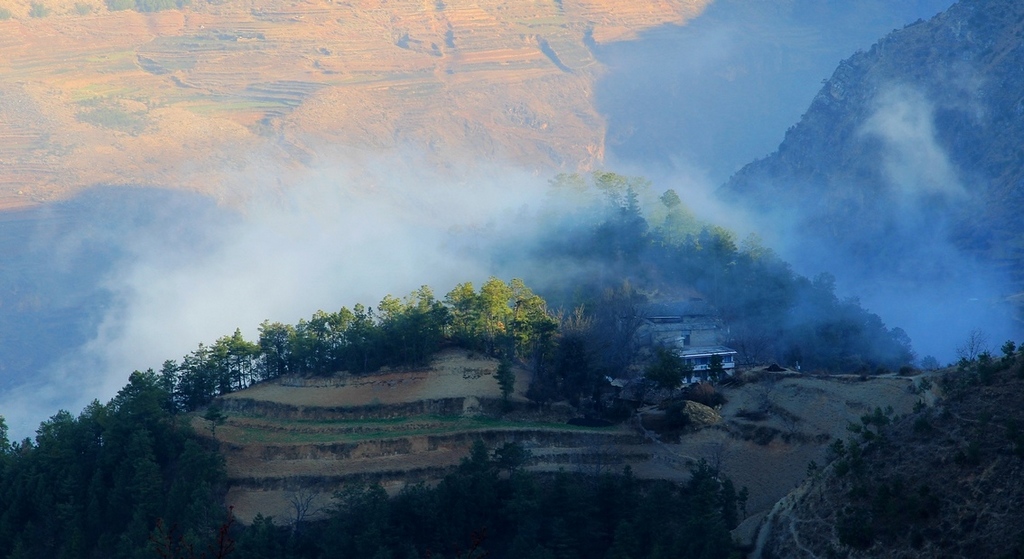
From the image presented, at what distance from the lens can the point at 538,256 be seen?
242ft

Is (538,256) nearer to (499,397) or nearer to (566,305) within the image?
(566,305)

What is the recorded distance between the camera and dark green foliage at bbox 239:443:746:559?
39.6 metres

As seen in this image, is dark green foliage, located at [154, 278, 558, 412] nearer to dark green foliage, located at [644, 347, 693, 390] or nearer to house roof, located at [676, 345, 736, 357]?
dark green foliage, located at [644, 347, 693, 390]

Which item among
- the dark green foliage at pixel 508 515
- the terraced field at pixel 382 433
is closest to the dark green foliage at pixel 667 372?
the terraced field at pixel 382 433

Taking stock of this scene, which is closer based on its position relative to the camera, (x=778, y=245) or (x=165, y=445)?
(x=165, y=445)

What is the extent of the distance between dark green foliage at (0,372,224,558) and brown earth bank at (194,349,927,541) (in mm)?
1697

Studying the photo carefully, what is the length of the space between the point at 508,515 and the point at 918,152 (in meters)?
54.2

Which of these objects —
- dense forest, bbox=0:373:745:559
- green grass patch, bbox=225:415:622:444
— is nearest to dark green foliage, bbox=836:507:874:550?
dense forest, bbox=0:373:745:559

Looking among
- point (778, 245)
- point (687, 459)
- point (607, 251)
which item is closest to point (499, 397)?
point (687, 459)

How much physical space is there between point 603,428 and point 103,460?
20.7 metres

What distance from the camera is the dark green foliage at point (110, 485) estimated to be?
4509 cm

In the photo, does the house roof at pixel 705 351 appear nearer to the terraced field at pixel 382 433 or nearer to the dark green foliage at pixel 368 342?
the dark green foliage at pixel 368 342

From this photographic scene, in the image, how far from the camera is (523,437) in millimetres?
47188

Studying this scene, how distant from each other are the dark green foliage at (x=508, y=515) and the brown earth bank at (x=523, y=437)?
5.42 ft
